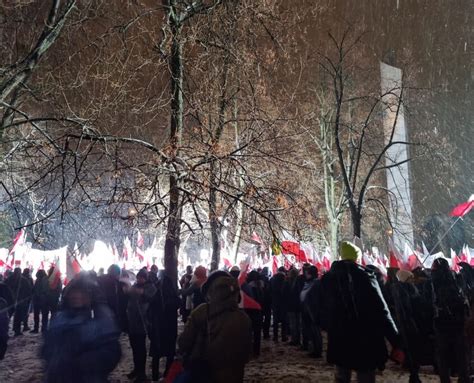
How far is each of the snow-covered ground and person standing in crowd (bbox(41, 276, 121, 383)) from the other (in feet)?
11.9

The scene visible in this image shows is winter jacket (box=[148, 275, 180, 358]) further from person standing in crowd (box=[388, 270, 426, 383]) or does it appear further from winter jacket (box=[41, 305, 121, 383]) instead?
winter jacket (box=[41, 305, 121, 383])

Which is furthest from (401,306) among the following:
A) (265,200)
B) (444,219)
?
(444,219)

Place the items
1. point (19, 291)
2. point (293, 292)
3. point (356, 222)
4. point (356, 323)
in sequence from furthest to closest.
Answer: point (356, 222), point (19, 291), point (293, 292), point (356, 323)

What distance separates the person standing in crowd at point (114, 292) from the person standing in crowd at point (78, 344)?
672cm

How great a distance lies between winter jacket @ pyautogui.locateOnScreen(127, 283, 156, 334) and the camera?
8.87m

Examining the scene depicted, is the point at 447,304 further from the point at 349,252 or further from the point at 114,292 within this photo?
the point at 114,292

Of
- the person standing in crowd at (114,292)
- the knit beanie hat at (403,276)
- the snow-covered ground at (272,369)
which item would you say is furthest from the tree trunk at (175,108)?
the knit beanie hat at (403,276)

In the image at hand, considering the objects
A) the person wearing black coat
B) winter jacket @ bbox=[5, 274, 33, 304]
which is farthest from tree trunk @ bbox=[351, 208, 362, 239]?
winter jacket @ bbox=[5, 274, 33, 304]

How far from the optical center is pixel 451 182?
20797mm

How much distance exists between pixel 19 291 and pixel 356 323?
13360 mm

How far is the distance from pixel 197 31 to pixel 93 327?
9.01 metres

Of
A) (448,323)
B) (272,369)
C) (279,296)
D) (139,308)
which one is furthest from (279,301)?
(448,323)

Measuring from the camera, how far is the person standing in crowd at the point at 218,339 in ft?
13.5

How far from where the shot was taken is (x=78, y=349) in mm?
4145
